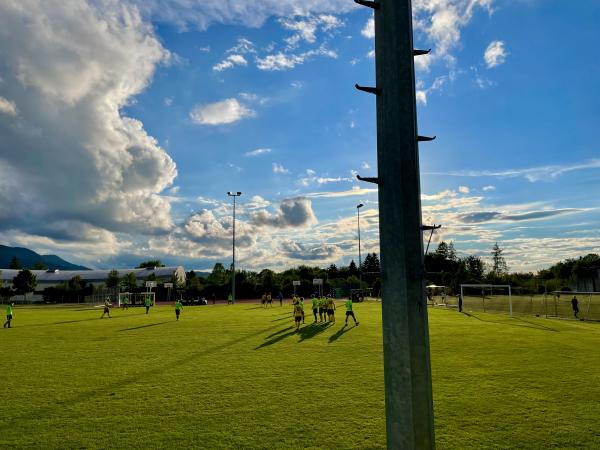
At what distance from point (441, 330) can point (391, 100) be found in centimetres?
2062

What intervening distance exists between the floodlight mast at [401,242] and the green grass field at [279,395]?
180 inches

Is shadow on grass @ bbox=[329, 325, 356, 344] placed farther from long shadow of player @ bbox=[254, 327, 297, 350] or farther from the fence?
the fence

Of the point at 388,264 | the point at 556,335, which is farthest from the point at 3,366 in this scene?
the point at 556,335

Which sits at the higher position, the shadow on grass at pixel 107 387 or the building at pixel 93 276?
the building at pixel 93 276

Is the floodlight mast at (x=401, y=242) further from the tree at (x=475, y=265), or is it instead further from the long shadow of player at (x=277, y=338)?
the tree at (x=475, y=265)

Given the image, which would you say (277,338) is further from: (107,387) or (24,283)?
(24,283)

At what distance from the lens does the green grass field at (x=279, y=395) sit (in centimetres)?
692

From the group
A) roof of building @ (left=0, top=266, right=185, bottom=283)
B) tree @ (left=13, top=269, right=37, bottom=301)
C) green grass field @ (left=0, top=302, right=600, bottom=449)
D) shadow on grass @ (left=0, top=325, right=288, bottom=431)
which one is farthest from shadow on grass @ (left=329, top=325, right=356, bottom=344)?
tree @ (left=13, top=269, right=37, bottom=301)

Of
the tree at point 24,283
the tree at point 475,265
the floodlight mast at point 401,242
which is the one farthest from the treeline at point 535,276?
the tree at point 24,283

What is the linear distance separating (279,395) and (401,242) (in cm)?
772

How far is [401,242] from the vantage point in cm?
268

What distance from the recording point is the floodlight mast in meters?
2.61

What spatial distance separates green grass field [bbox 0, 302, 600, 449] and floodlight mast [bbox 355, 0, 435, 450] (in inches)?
180

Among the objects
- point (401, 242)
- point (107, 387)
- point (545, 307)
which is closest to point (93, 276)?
point (545, 307)
